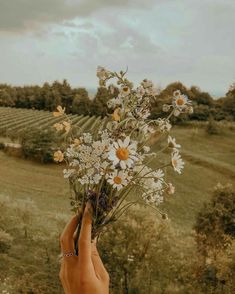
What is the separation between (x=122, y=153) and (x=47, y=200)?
3014 cm

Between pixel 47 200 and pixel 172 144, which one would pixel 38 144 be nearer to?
pixel 47 200

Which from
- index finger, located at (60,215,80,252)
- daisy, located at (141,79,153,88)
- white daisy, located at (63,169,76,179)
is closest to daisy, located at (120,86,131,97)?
daisy, located at (141,79,153,88)

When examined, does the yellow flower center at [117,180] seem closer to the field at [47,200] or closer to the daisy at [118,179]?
the daisy at [118,179]

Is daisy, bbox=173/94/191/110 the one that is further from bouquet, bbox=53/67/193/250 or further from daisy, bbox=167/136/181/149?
daisy, bbox=167/136/181/149

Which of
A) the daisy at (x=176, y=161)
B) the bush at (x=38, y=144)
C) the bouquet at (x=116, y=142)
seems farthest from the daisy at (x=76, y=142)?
the bush at (x=38, y=144)

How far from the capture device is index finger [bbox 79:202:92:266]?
3.47m

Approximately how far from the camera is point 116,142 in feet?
10.7

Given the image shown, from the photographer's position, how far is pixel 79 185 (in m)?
3.66

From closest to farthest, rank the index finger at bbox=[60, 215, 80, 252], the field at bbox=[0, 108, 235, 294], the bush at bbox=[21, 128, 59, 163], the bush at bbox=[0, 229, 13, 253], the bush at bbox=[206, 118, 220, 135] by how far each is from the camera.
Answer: the index finger at bbox=[60, 215, 80, 252] < the field at bbox=[0, 108, 235, 294] < the bush at bbox=[0, 229, 13, 253] < the bush at bbox=[21, 128, 59, 163] < the bush at bbox=[206, 118, 220, 135]

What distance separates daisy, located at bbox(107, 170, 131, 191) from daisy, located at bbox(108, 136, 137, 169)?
11 cm

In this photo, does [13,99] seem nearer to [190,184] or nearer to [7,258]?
[190,184]

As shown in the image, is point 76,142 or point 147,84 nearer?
point 76,142

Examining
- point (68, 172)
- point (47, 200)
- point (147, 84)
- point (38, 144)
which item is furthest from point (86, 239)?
point (38, 144)

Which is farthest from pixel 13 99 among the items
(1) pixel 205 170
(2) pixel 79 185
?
(2) pixel 79 185
